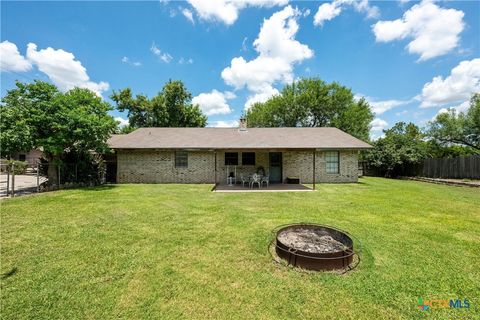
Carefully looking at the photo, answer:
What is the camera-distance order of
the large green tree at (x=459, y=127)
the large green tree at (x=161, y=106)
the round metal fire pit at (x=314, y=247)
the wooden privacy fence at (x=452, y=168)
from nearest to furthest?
the round metal fire pit at (x=314, y=247)
the wooden privacy fence at (x=452, y=168)
the large green tree at (x=459, y=127)
the large green tree at (x=161, y=106)

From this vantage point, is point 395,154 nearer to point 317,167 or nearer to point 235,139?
point 317,167

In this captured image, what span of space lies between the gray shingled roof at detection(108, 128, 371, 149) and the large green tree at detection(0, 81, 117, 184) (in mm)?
2740

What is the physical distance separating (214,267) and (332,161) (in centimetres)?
1292

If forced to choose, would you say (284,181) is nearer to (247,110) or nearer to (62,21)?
(62,21)

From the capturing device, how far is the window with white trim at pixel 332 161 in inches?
557

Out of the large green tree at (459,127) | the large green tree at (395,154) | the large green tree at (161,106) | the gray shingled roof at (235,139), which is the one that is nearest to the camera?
the gray shingled roof at (235,139)

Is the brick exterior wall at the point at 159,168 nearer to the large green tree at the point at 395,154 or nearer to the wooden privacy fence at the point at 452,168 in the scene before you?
the large green tree at the point at 395,154

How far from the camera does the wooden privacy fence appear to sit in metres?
13.8

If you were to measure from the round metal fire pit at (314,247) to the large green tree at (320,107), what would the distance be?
26.3 m

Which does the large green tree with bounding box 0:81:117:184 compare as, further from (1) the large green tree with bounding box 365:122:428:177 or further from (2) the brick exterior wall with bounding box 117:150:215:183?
(1) the large green tree with bounding box 365:122:428:177

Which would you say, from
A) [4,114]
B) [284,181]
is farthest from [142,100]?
[284,181]

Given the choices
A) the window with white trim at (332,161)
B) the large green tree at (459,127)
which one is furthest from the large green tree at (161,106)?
the large green tree at (459,127)

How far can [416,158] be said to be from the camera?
16.5 m

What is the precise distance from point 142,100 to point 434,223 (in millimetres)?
30739
